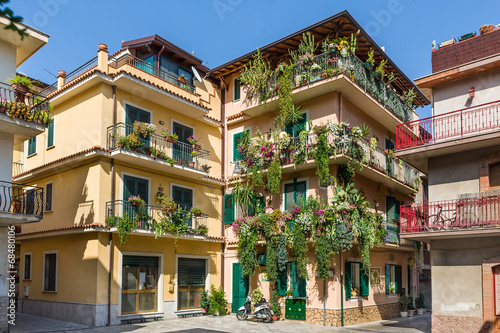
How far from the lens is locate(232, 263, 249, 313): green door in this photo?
21.5 metres

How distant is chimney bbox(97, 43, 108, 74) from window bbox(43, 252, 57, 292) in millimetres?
8246

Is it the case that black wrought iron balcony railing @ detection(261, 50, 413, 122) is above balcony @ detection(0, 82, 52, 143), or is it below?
above

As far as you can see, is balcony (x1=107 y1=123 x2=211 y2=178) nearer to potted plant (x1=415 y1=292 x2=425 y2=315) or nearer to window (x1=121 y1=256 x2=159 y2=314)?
window (x1=121 y1=256 x2=159 y2=314)

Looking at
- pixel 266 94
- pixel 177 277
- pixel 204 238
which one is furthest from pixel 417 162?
pixel 177 277

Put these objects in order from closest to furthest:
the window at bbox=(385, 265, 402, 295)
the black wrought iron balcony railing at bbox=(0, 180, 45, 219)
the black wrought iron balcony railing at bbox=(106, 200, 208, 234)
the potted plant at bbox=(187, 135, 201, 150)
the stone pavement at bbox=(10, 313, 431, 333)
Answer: the black wrought iron balcony railing at bbox=(0, 180, 45, 219) → the stone pavement at bbox=(10, 313, 431, 333) → the black wrought iron balcony railing at bbox=(106, 200, 208, 234) → the potted plant at bbox=(187, 135, 201, 150) → the window at bbox=(385, 265, 402, 295)

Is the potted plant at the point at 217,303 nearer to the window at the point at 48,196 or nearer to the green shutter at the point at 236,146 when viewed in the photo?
the green shutter at the point at 236,146

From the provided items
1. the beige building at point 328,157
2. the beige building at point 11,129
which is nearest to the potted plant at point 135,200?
the beige building at point 11,129

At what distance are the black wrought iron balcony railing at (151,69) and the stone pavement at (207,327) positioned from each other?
35.3 feet

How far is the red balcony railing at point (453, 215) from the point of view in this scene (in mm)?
14062

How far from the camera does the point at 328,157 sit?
18.8 meters

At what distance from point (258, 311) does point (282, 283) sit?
1.65m

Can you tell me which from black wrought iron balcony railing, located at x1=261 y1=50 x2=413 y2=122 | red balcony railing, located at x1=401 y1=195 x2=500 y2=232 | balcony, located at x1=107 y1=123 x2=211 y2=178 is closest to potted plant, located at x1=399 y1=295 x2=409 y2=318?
red balcony railing, located at x1=401 y1=195 x2=500 y2=232

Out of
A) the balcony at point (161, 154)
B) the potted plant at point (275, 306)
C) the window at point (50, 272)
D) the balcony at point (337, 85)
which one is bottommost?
the potted plant at point (275, 306)

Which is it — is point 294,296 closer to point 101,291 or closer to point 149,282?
point 149,282
